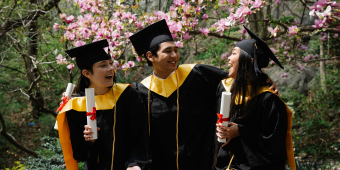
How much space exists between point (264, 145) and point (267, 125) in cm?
14

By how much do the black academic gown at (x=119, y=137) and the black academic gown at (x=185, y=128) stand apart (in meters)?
0.17

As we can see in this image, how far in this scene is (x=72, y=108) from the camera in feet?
7.45

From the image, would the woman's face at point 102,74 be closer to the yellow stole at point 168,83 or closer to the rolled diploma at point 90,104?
the rolled diploma at point 90,104

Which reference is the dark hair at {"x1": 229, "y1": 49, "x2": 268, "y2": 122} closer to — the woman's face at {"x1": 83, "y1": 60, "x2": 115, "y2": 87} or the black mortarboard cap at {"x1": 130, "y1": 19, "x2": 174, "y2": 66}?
the black mortarboard cap at {"x1": 130, "y1": 19, "x2": 174, "y2": 66}

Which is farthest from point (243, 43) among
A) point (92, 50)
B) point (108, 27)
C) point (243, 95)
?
point (108, 27)

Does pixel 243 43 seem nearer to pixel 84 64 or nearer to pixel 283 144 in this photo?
pixel 283 144

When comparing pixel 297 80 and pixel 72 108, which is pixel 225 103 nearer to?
pixel 72 108

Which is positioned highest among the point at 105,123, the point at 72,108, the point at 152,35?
the point at 152,35

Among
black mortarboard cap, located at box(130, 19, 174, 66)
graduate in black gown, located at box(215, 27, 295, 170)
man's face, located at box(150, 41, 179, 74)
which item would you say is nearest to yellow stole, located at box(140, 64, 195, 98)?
man's face, located at box(150, 41, 179, 74)

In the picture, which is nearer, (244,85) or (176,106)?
(244,85)

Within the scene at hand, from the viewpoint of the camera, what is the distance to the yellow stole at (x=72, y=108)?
2254 mm

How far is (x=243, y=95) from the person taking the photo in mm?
2021

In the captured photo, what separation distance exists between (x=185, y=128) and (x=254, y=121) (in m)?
0.62

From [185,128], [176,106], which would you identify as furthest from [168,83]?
[185,128]
